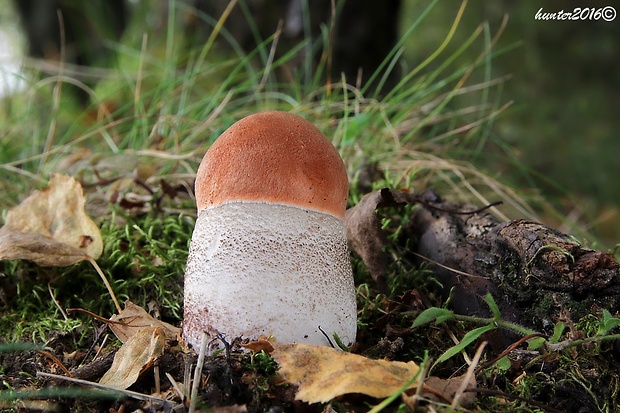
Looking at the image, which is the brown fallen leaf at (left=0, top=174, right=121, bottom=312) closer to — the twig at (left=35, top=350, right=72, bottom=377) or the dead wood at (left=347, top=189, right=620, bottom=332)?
the twig at (left=35, top=350, right=72, bottom=377)

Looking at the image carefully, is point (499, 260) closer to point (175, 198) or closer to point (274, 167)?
point (274, 167)

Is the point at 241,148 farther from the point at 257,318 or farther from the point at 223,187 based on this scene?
the point at 257,318

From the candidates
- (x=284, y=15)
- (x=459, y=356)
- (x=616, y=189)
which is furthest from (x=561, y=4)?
(x=459, y=356)

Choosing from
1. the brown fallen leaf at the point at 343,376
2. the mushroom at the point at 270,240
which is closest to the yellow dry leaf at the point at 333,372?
the brown fallen leaf at the point at 343,376

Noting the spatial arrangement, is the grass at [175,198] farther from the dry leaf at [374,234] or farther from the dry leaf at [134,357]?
the dry leaf at [134,357]

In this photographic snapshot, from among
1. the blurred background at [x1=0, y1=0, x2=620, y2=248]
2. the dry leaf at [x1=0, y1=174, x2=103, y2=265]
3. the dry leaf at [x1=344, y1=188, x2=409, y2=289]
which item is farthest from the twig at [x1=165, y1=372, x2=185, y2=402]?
the blurred background at [x1=0, y1=0, x2=620, y2=248]

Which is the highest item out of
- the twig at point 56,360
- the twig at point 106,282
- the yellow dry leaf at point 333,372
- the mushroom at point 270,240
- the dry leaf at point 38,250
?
the mushroom at point 270,240

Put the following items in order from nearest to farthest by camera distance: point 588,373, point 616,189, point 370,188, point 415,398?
point 415,398, point 588,373, point 370,188, point 616,189
